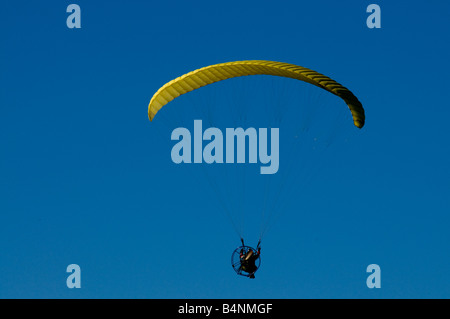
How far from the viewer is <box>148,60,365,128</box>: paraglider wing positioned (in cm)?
3859

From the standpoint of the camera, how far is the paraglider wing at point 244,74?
3859 cm

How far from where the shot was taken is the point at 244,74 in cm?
4019
